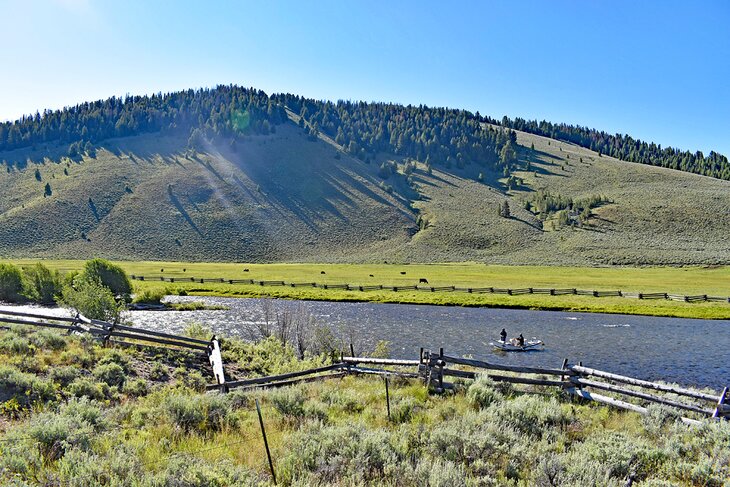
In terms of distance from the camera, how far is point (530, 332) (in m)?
37.4

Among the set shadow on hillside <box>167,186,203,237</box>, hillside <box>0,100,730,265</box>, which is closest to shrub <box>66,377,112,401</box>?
hillside <box>0,100,730,265</box>

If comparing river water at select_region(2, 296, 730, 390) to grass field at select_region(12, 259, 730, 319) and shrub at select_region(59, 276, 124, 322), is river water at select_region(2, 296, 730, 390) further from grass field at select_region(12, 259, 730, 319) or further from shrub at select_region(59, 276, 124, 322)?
shrub at select_region(59, 276, 124, 322)

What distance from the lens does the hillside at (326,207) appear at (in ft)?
357

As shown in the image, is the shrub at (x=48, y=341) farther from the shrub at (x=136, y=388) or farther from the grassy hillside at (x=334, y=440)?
the shrub at (x=136, y=388)

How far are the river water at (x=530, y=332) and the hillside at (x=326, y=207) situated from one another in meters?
57.3

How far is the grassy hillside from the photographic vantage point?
22.9 feet

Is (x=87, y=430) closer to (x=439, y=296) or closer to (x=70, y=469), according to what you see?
(x=70, y=469)

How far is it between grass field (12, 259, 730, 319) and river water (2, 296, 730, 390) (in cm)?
292

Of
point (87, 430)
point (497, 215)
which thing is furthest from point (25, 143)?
point (87, 430)

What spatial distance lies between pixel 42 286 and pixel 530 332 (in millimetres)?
48195

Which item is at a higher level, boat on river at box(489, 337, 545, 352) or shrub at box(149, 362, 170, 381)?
shrub at box(149, 362, 170, 381)

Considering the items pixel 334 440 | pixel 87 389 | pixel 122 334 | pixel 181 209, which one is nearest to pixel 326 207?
pixel 181 209

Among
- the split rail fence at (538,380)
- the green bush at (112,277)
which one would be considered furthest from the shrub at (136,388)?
the green bush at (112,277)

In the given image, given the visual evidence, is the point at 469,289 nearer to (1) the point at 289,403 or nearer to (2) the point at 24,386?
(1) the point at 289,403
